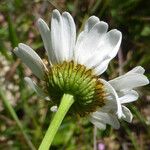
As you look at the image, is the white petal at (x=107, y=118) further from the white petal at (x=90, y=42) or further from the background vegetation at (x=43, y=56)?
the background vegetation at (x=43, y=56)

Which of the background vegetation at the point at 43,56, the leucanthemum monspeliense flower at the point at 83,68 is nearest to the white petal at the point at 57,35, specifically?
the leucanthemum monspeliense flower at the point at 83,68

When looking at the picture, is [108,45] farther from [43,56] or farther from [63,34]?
[43,56]

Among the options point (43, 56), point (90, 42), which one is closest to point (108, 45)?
point (90, 42)

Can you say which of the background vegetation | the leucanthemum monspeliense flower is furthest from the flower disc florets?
the background vegetation

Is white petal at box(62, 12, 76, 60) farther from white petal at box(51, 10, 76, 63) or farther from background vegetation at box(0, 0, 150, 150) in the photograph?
background vegetation at box(0, 0, 150, 150)

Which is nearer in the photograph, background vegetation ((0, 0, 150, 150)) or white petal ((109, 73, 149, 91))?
white petal ((109, 73, 149, 91))

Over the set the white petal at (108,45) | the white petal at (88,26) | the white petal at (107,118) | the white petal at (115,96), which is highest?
the white petal at (88,26)

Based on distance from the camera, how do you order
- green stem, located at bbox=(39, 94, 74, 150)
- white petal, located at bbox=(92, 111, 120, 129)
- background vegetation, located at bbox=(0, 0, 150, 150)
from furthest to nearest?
background vegetation, located at bbox=(0, 0, 150, 150), white petal, located at bbox=(92, 111, 120, 129), green stem, located at bbox=(39, 94, 74, 150)
